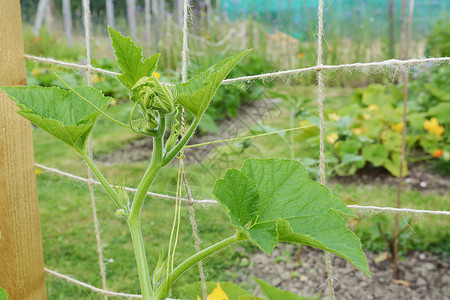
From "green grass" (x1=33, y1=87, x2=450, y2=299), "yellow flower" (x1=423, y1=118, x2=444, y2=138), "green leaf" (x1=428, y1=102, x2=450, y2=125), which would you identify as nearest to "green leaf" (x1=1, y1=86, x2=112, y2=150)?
"green grass" (x1=33, y1=87, x2=450, y2=299)

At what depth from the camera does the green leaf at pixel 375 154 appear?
2777 mm

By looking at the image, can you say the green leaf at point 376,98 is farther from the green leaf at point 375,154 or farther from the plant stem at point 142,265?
the plant stem at point 142,265

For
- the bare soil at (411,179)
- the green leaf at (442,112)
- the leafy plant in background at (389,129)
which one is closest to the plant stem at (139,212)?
the leafy plant in background at (389,129)

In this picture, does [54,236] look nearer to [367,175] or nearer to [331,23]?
[367,175]

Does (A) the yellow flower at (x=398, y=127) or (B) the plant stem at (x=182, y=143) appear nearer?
(B) the plant stem at (x=182, y=143)

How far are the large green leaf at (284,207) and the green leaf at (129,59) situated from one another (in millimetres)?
215

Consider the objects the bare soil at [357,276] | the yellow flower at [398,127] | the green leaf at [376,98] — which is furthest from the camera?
the green leaf at [376,98]

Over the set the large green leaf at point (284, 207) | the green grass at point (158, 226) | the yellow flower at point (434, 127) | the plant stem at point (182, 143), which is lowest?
the green grass at point (158, 226)

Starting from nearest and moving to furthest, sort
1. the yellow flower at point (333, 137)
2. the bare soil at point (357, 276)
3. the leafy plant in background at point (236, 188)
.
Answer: the leafy plant in background at point (236, 188) → the bare soil at point (357, 276) → the yellow flower at point (333, 137)

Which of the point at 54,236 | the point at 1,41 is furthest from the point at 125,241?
the point at 1,41

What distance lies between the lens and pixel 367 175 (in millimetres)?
2865

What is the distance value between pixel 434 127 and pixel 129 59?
8.54 feet

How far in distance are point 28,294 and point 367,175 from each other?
2.14m

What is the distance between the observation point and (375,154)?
2.82 meters
